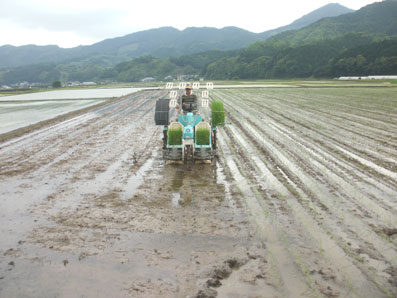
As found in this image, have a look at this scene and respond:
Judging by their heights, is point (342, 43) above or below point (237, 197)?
above

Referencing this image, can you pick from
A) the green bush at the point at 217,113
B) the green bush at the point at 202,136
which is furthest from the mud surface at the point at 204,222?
the green bush at the point at 217,113

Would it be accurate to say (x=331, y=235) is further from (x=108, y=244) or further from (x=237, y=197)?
(x=108, y=244)

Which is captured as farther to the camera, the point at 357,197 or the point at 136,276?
the point at 357,197

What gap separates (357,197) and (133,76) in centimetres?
18152

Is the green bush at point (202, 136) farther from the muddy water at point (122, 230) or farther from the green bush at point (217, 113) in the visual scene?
the green bush at point (217, 113)

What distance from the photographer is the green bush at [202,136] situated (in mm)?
10320

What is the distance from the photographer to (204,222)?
20.8 feet

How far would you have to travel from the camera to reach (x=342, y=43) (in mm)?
131875

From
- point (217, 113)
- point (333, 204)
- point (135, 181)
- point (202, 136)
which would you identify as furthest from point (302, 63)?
point (333, 204)

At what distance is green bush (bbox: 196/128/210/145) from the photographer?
33.9 ft

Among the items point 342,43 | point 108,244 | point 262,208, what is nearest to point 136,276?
point 108,244

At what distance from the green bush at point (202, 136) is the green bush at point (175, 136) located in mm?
573

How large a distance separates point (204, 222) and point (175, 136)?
451 centimetres

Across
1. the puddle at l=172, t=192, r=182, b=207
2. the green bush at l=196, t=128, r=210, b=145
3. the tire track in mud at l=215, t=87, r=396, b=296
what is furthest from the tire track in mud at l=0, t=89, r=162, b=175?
the tire track in mud at l=215, t=87, r=396, b=296
